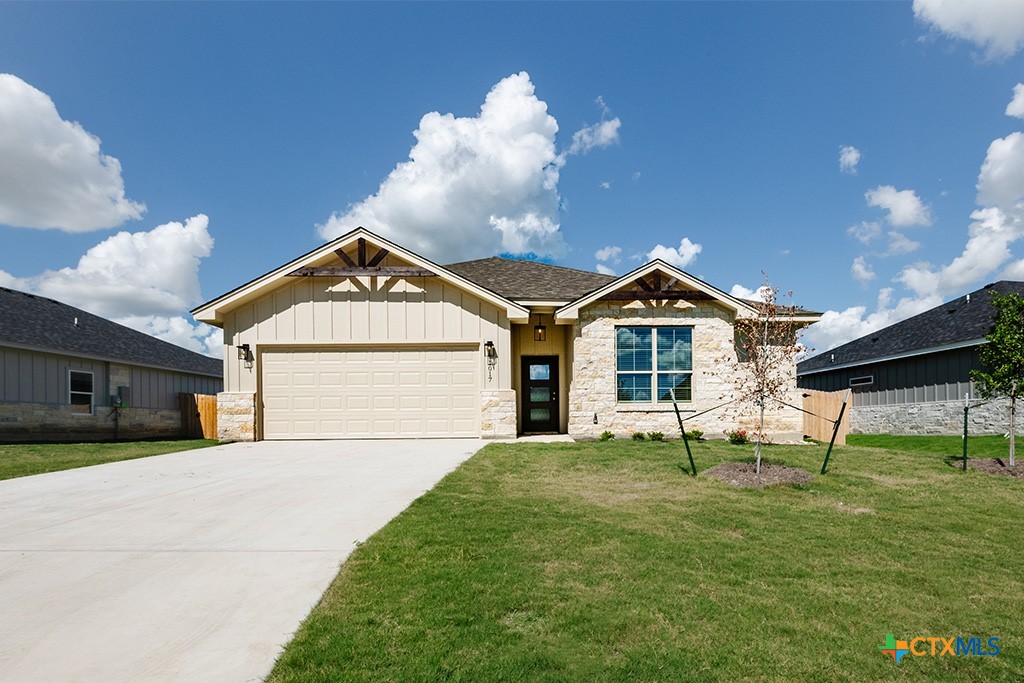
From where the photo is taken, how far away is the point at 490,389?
1438 centimetres

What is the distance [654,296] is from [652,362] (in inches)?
69.9

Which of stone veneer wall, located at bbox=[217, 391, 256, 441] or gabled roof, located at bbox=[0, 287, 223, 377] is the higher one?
gabled roof, located at bbox=[0, 287, 223, 377]

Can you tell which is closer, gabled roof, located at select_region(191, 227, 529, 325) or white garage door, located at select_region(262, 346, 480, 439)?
gabled roof, located at select_region(191, 227, 529, 325)

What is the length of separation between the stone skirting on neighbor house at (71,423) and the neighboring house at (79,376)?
0.08 feet

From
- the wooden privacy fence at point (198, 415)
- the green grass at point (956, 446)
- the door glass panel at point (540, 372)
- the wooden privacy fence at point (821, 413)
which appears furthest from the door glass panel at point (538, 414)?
the wooden privacy fence at point (198, 415)

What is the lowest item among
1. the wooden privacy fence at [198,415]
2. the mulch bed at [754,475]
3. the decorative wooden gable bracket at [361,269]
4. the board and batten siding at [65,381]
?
the wooden privacy fence at [198,415]

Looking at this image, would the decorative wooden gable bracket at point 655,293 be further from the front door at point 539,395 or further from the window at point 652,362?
the front door at point 539,395

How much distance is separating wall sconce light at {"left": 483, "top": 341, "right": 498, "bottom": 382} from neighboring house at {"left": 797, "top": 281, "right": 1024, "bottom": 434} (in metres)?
13.8

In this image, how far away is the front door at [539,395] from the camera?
1623cm

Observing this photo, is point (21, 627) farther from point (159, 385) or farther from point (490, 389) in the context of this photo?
point (159, 385)

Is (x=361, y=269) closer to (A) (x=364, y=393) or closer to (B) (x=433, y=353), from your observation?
(B) (x=433, y=353)

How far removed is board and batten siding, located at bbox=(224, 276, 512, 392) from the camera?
47.2 feet

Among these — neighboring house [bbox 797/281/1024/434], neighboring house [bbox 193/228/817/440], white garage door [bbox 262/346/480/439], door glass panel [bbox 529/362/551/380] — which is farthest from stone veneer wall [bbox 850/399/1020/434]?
white garage door [bbox 262/346/480/439]

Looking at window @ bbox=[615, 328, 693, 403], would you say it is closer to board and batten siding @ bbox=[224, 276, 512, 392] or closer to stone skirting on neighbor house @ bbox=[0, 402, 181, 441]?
board and batten siding @ bbox=[224, 276, 512, 392]
